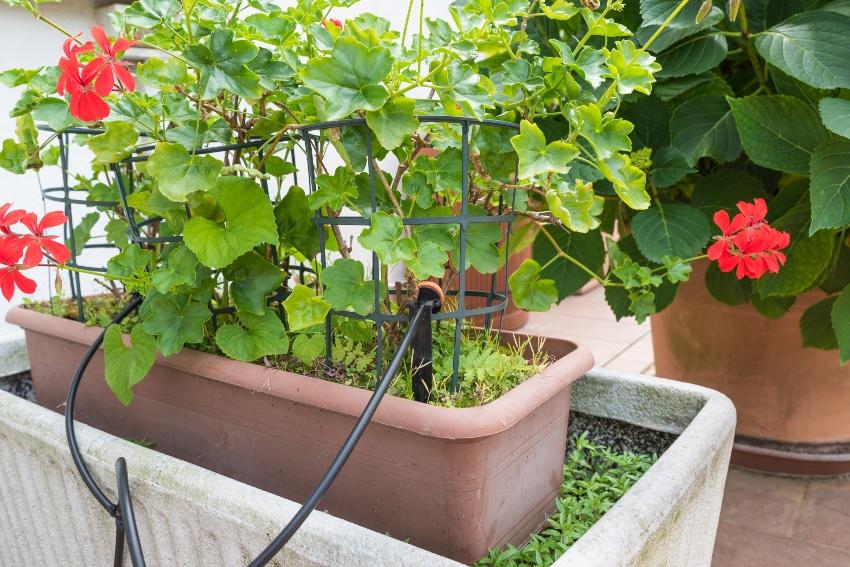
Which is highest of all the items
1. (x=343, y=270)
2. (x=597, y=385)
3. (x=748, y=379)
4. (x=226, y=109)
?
(x=226, y=109)

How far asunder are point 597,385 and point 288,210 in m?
0.39

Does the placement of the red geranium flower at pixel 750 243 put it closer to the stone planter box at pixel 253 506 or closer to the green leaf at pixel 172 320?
the stone planter box at pixel 253 506

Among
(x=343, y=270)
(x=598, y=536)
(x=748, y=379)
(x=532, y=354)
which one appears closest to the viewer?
(x=598, y=536)

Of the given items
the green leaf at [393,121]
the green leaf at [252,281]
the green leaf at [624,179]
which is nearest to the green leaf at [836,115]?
the green leaf at [624,179]

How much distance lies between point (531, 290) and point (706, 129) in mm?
487

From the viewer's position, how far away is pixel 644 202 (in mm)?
558

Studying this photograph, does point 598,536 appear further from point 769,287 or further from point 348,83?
point 769,287

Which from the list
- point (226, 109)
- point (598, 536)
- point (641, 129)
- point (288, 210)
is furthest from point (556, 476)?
point (641, 129)

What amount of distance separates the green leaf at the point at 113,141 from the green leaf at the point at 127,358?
0.52 feet

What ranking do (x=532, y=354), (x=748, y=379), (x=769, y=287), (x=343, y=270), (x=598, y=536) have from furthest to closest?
Answer: (x=748, y=379)
(x=769, y=287)
(x=532, y=354)
(x=343, y=270)
(x=598, y=536)

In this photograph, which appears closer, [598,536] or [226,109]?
[598,536]

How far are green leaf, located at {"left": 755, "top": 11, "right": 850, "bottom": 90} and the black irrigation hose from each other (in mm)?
610

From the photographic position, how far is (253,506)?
0.48 metres

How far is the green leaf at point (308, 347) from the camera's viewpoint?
2.07ft
